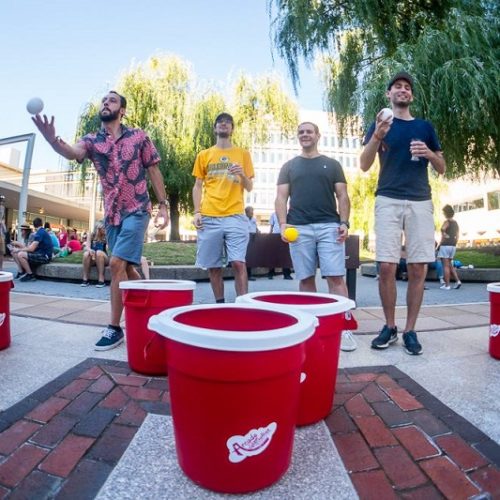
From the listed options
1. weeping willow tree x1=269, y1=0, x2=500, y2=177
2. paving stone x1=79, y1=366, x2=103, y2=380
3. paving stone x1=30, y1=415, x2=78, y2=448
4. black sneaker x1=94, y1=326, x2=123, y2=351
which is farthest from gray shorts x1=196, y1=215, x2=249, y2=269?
weeping willow tree x1=269, y1=0, x2=500, y2=177

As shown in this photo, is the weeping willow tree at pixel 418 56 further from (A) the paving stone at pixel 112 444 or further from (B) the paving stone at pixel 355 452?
(A) the paving stone at pixel 112 444

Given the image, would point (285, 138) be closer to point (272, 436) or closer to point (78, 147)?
point (78, 147)

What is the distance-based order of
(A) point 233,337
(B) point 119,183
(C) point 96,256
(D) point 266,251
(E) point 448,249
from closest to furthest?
(A) point 233,337 → (B) point 119,183 → (D) point 266,251 → (C) point 96,256 → (E) point 448,249

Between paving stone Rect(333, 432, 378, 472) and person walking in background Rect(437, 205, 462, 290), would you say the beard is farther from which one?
person walking in background Rect(437, 205, 462, 290)

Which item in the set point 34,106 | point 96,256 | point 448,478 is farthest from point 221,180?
point 96,256

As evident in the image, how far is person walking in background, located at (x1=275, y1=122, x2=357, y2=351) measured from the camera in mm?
2973

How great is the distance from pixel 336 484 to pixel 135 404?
0.96 m

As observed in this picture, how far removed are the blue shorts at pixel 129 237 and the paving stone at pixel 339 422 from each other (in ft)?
5.57

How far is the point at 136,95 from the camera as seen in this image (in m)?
13.4

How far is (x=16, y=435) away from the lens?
148cm

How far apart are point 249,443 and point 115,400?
0.92m

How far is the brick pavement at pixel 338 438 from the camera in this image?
48.3 inches

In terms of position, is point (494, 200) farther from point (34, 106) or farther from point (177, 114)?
point (34, 106)

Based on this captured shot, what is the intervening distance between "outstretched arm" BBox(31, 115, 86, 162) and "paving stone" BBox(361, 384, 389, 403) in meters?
2.45
